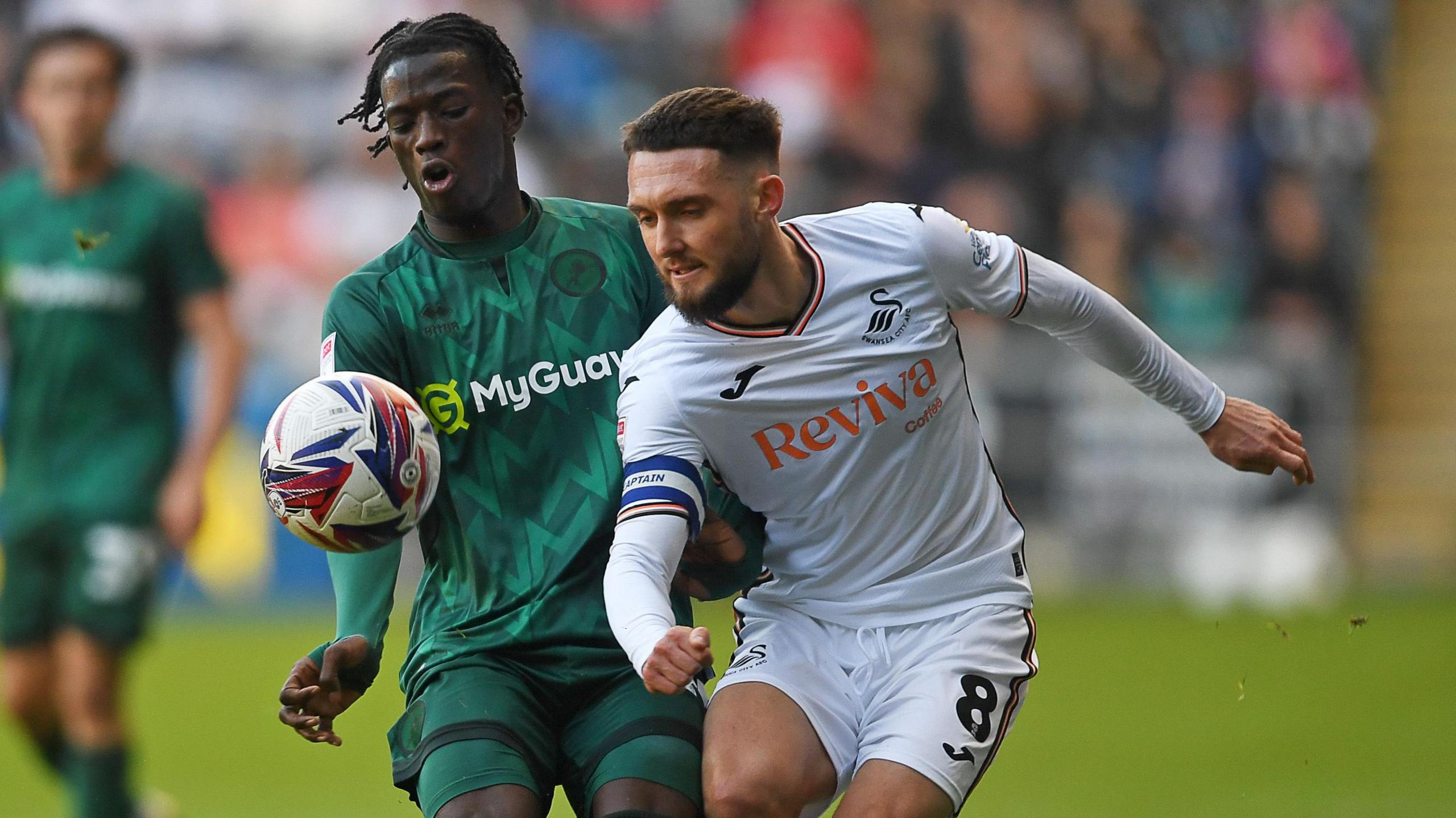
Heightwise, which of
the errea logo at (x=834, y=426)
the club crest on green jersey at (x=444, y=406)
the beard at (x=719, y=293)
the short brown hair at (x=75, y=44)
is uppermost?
the short brown hair at (x=75, y=44)

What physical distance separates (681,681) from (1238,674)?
8.86 meters

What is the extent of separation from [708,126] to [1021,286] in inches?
36.8

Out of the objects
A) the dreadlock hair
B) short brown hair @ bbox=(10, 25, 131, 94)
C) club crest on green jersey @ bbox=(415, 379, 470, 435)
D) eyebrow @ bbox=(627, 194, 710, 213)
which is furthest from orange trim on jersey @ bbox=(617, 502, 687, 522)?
short brown hair @ bbox=(10, 25, 131, 94)

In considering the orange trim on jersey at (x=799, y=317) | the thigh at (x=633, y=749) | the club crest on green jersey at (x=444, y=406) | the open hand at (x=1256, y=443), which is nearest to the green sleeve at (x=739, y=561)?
the thigh at (x=633, y=749)

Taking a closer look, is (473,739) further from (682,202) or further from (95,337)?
(95,337)

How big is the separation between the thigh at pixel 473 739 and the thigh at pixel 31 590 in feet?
11.6

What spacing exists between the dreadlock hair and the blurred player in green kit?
319 centimetres

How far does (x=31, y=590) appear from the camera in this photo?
7910 mm

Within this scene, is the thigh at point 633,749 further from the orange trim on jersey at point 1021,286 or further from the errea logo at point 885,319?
the orange trim on jersey at point 1021,286

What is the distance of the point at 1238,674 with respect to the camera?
40.1 feet

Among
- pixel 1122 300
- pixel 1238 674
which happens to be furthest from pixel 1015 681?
pixel 1122 300

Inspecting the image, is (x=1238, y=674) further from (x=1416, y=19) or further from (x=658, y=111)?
(x=1416, y=19)

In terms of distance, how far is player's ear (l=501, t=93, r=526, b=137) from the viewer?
16.5ft

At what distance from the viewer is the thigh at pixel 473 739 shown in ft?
14.8
